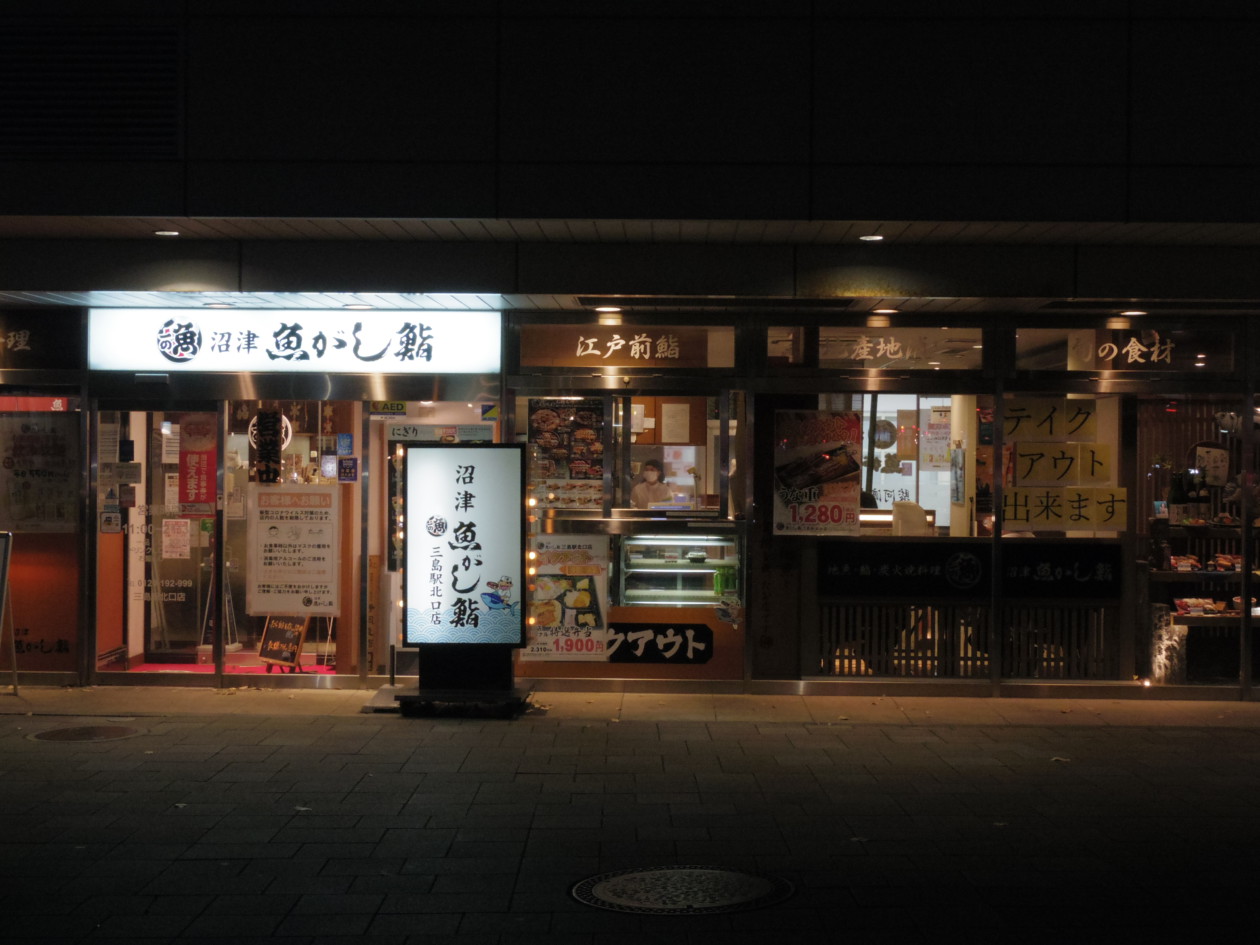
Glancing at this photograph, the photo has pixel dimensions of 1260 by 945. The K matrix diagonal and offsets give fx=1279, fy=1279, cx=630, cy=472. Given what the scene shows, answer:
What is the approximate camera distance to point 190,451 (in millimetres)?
12211

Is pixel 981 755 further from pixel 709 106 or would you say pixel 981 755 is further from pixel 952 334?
pixel 709 106

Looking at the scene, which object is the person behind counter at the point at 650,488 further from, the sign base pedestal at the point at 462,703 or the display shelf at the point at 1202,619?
the display shelf at the point at 1202,619

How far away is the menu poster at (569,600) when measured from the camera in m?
12.0

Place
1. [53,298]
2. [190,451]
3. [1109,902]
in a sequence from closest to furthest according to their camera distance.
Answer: [1109,902], [53,298], [190,451]

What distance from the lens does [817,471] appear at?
11.9 m

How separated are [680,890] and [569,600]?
18.6 feet

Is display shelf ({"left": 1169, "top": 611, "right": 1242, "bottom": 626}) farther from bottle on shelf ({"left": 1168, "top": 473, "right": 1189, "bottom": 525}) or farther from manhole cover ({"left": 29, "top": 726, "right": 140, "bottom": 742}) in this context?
manhole cover ({"left": 29, "top": 726, "right": 140, "bottom": 742})

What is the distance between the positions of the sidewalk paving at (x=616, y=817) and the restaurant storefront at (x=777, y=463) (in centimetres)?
70

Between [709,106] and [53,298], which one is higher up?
[709,106]

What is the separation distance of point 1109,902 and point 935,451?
6194 millimetres

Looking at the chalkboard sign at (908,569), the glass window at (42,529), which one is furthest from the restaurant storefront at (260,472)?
the chalkboard sign at (908,569)

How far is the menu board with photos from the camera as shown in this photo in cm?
1193

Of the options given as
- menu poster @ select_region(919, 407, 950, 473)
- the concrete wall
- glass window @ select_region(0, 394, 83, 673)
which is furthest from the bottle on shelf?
glass window @ select_region(0, 394, 83, 673)

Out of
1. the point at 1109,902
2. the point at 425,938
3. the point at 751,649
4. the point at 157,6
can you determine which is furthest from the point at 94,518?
the point at 1109,902
